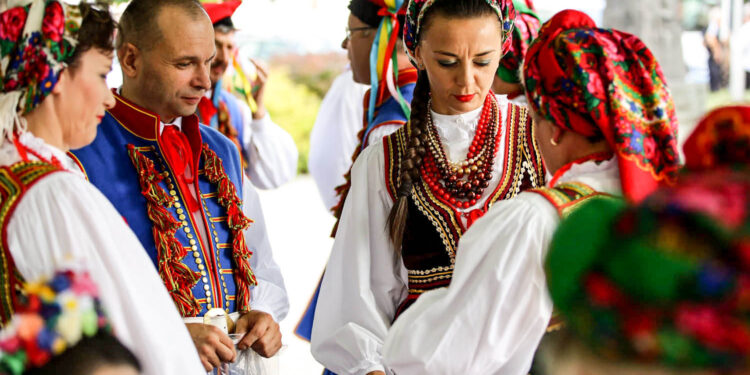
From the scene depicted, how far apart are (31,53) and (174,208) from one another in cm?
75

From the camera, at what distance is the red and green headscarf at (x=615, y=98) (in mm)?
1668

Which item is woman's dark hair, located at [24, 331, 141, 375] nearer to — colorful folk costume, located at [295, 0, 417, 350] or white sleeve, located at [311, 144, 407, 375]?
white sleeve, located at [311, 144, 407, 375]

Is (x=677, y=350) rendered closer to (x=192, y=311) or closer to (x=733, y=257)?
(x=733, y=257)

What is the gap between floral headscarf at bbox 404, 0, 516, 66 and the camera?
235 cm

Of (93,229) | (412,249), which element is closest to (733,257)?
(93,229)

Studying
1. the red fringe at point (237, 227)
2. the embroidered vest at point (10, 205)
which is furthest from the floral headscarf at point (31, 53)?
the red fringe at point (237, 227)

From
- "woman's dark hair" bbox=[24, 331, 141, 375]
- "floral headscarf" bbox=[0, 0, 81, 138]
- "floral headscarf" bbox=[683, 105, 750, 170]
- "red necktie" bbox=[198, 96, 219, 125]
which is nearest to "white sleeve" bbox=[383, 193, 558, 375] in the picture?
"floral headscarf" bbox=[683, 105, 750, 170]

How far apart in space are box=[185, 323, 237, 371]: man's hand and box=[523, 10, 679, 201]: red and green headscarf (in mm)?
1021

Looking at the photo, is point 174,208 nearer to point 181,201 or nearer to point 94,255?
point 181,201

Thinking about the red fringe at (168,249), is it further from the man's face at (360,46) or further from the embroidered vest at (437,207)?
the man's face at (360,46)

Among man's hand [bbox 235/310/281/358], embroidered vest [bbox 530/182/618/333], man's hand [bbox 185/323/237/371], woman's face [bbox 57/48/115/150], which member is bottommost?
man's hand [bbox 235/310/281/358]

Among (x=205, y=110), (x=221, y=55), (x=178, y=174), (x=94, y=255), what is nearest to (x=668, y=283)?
(x=94, y=255)

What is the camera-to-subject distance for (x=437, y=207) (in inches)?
87.8

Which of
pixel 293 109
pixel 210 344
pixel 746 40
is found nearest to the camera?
pixel 210 344
